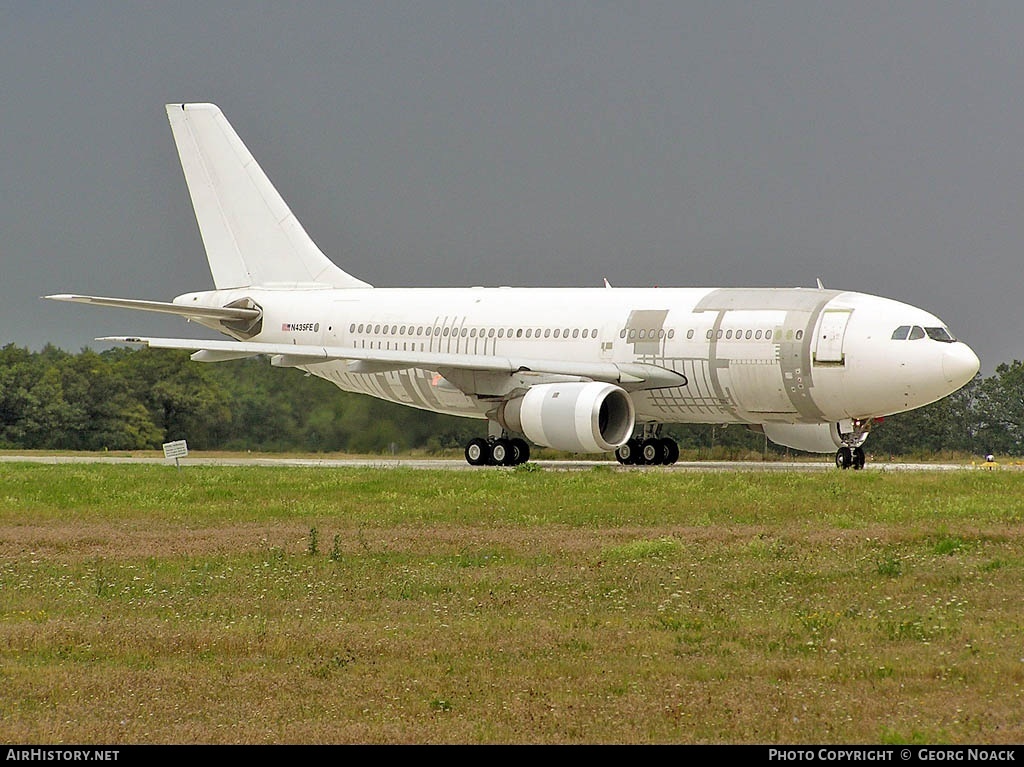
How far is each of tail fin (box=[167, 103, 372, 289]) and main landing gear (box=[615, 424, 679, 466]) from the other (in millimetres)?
9551

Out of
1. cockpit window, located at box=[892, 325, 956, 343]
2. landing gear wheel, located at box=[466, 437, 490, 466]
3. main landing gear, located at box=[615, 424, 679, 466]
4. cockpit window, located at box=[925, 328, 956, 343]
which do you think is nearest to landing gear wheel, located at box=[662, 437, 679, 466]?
main landing gear, located at box=[615, 424, 679, 466]

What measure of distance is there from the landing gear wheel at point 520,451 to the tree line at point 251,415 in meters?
7.68

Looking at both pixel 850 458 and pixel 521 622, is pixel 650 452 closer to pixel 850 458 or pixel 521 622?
pixel 850 458

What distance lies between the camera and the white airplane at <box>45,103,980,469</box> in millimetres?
27391

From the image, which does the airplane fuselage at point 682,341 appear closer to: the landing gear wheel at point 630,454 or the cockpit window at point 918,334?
the cockpit window at point 918,334

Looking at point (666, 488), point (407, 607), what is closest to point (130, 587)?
point (407, 607)

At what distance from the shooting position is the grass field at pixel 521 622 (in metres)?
8.35

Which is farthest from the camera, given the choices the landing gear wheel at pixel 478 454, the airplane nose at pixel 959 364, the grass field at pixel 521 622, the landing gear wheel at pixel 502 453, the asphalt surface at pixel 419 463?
the landing gear wheel at pixel 478 454

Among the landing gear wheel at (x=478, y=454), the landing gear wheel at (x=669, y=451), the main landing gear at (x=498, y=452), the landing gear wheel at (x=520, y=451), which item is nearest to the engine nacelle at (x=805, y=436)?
the landing gear wheel at (x=669, y=451)

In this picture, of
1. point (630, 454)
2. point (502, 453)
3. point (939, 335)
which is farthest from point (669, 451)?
point (939, 335)

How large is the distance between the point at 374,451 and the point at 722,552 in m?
25.4

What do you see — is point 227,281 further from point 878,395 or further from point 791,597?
point 791,597

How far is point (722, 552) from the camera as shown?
48.9ft

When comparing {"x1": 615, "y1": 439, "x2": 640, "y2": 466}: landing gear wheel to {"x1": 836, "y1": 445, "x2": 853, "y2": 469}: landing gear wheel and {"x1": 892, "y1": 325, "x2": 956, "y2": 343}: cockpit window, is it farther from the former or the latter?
{"x1": 892, "y1": 325, "x2": 956, "y2": 343}: cockpit window
